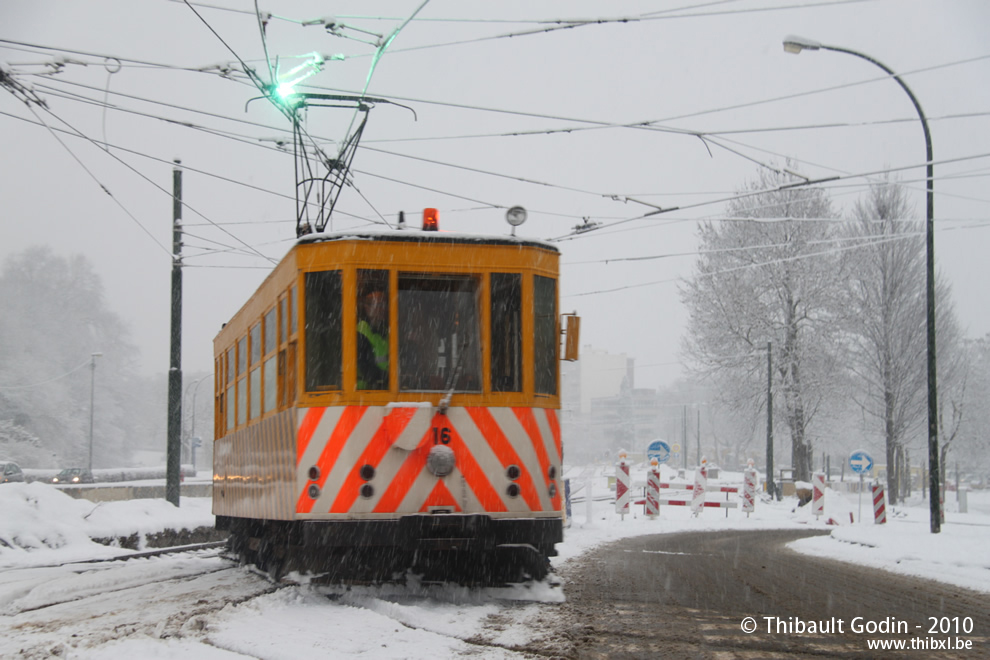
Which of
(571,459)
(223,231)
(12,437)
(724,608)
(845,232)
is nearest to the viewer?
(724,608)

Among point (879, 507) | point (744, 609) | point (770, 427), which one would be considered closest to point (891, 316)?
point (770, 427)

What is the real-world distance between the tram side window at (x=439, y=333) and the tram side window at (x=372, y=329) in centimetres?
14

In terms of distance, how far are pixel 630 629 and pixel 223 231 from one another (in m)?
15.8

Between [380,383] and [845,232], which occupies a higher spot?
[845,232]

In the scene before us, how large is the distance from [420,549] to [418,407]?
110cm

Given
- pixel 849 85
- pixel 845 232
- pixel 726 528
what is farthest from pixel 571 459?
pixel 849 85

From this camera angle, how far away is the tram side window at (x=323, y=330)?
8.19m

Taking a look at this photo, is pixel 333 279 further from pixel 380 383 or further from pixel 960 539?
pixel 960 539

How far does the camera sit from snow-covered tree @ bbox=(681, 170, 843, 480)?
35094mm

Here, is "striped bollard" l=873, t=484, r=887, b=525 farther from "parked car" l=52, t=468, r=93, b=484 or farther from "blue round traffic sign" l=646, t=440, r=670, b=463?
"parked car" l=52, t=468, r=93, b=484

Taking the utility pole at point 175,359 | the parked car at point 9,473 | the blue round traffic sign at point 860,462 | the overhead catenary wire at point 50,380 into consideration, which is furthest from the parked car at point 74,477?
the blue round traffic sign at point 860,462

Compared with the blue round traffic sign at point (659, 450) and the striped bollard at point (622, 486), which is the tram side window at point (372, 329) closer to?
the striped bollard at point (622, 486)

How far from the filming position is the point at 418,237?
8484 millimetres

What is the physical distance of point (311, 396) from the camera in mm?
8148
